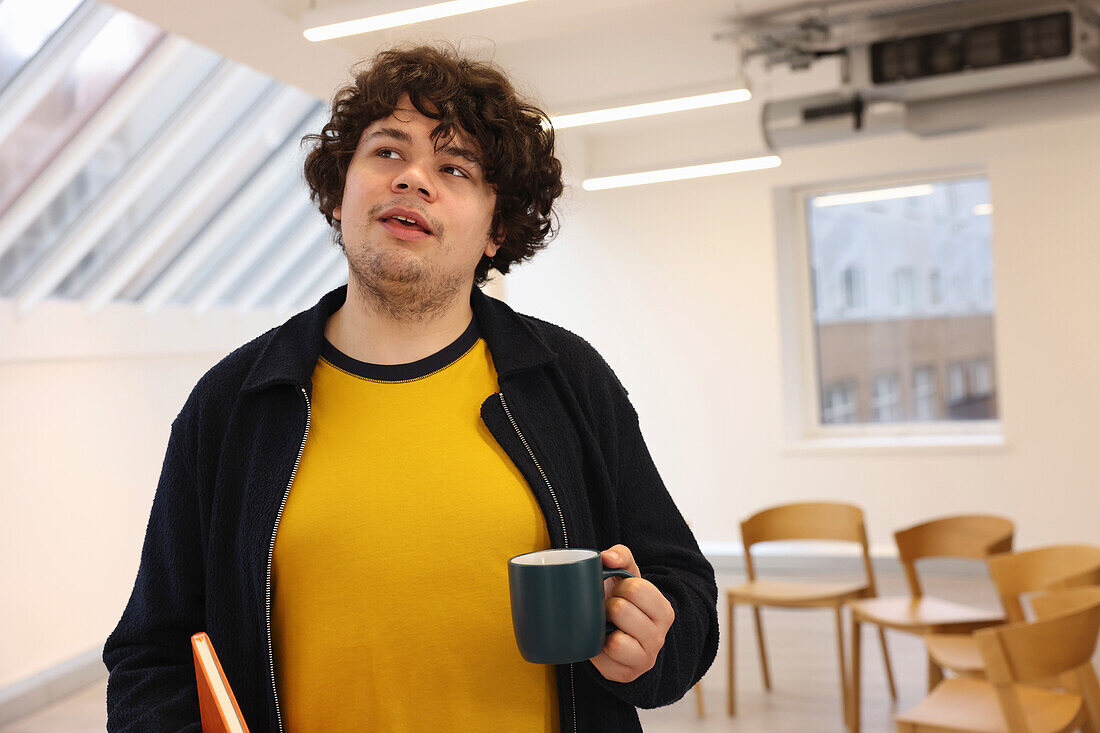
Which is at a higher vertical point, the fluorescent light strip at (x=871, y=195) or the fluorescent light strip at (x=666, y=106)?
the fluorescent light strip at (x=871, y=195)

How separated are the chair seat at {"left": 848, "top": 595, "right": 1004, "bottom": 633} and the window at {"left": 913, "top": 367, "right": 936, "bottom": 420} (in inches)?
121

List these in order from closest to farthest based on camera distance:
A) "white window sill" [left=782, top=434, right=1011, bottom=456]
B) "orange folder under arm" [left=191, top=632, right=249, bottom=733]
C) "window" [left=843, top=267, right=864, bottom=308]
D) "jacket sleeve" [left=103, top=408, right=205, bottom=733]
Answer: "orange folder under arm" [left=191, top=632, right=249, bottom=733] → "jacket sleeve" [left=103, top=408, right=205, bottom=733] → "white window sill" [left=782, top=434, right=1011, bottom=456] → "window" [left=843, top=267, right=864, bottom=308]

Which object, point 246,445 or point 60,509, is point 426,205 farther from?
point 60,509

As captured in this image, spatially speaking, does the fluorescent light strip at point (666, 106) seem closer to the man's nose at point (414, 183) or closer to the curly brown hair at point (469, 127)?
the curly brown hair at point (469, 127)

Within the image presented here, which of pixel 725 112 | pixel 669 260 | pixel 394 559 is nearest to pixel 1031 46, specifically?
pixel 725 112

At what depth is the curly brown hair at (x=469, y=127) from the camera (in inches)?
46.8

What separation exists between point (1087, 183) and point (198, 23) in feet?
16.8

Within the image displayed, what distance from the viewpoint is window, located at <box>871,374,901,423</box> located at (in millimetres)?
6832

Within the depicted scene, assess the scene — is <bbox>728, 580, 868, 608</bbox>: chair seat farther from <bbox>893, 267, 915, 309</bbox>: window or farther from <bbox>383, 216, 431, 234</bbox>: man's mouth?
<bbox>383, 216, 431, 234</bbox>: man's mouth

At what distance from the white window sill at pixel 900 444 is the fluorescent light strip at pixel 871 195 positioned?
5.41 feet

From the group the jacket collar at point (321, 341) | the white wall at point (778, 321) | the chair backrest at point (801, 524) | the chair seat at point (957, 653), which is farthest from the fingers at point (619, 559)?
the white wall at point (778, 321)

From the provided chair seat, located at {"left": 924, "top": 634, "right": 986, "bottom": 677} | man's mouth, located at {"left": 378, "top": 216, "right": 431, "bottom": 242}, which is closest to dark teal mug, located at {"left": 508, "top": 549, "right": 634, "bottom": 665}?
man's mouth, located at {"left": 378, "top": 216, "right": 431, "bottom": 242}

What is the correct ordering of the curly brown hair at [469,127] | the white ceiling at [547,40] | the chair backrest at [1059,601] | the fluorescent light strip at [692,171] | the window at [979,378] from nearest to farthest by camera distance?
1. the curly brown hair at [469,127]
2. the chair backrest at [1059,601]
3. the white ceiling at [547,40]
4. the fluorescent light strip at [692,171]
5. the window at [979,378]

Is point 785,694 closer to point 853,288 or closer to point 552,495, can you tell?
point 853,288
